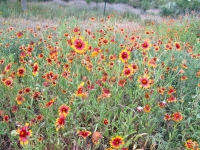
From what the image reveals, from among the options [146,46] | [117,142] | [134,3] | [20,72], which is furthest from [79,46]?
[134,3]

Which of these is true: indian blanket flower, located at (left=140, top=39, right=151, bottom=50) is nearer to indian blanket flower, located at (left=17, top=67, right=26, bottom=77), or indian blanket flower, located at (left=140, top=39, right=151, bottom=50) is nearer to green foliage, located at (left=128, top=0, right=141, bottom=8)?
indian blanket flower, located at (left=17, top=67, right=26, bottom=77)

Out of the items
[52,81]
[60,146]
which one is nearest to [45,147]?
[60,146]

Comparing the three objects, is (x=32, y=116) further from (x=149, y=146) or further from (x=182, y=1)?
(x=182, y=1)

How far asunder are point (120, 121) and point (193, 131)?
535 mm

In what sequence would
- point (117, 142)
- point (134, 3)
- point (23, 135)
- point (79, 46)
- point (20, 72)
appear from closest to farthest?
1. point (23, 135)
2. point (117, 142)
3. point (79, 46)
4. point (20, 72)
5. point (134, 3)

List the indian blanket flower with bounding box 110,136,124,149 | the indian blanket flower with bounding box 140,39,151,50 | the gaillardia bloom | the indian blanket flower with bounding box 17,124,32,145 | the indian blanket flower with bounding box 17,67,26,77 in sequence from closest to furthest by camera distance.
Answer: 1. the indian blanket flower with bounding box 17,124,32,145
2. the indian blanket flower with bounding box 110,136,124,149
3. the gaillardia bloom
4. the indian blanket flower with bounding box 17,67,26,77
5. the indian blanket flower with bounding box 140,39,151,50

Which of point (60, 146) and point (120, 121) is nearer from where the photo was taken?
point (60, 146)

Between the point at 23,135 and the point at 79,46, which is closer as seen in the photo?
the point at 23,135

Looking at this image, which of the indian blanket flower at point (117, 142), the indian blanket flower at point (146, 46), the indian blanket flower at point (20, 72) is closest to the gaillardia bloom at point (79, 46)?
the indian blanket flower at point (20, 72)

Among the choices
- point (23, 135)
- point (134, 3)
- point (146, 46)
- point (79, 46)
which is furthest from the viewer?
point (134, 3)

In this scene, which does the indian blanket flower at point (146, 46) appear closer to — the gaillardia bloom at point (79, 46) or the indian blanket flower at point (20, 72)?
the gaillardia bloom at point (79, 46)

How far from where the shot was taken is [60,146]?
1.55 meters

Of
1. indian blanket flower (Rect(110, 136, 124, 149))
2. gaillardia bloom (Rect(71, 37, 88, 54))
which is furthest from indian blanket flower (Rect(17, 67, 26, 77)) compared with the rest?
indian blanket flower (Rect(110, 136, 124, 149))

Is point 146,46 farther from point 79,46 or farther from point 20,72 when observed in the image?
point 20,72
